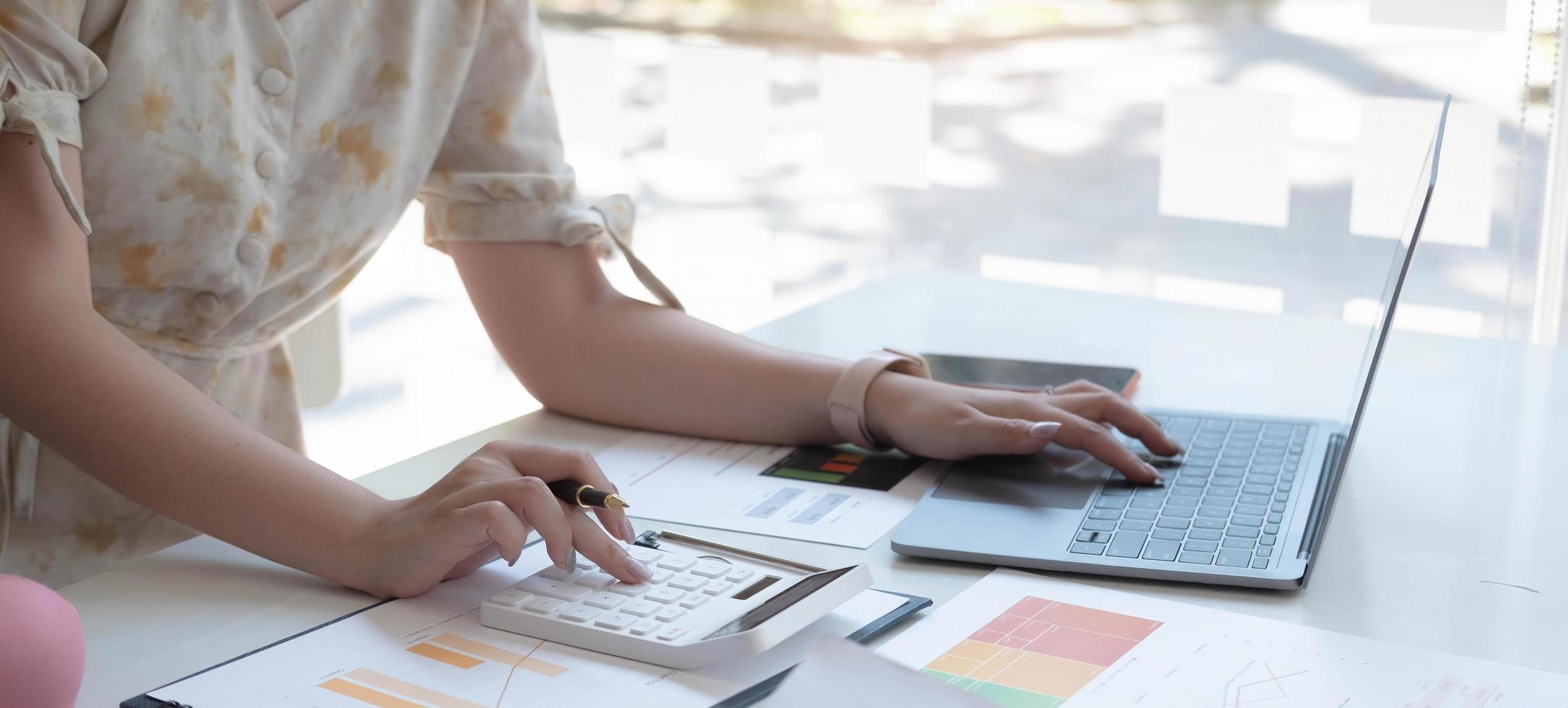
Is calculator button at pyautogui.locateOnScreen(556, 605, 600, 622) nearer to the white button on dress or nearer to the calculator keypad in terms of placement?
the calculator keypad

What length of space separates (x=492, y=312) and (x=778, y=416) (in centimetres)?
26

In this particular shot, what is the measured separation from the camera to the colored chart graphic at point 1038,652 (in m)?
0.61

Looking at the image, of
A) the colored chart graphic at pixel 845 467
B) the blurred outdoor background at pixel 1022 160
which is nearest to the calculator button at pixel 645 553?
the colored chart graphic at pixel 845 467

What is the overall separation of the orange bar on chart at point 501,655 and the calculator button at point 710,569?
11 cm

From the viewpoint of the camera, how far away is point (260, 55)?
94cm

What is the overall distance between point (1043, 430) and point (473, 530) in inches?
15.7

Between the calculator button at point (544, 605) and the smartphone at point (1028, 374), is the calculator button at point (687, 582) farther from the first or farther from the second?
the smartphone at point (1028, 374)

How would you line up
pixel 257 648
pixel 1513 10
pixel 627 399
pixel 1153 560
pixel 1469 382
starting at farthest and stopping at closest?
pixel 1513 10 < pixel 1469 382 < pixel 627 399 < pixel 1153 560 < pixel 257 648

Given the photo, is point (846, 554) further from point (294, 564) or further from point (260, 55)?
point (260, 55)

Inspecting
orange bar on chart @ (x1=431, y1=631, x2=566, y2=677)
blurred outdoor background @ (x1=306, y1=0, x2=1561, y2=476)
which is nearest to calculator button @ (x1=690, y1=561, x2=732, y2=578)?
orange bar on chart @ (x1=431, y1=631, x2=566, y2=677)

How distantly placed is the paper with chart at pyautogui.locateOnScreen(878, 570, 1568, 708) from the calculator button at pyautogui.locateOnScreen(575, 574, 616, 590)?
0.48 feet

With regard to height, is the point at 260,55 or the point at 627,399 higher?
the point at 260,55

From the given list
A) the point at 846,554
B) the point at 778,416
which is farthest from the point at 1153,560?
the point at 778,416

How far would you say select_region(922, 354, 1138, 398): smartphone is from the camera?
116 cm
